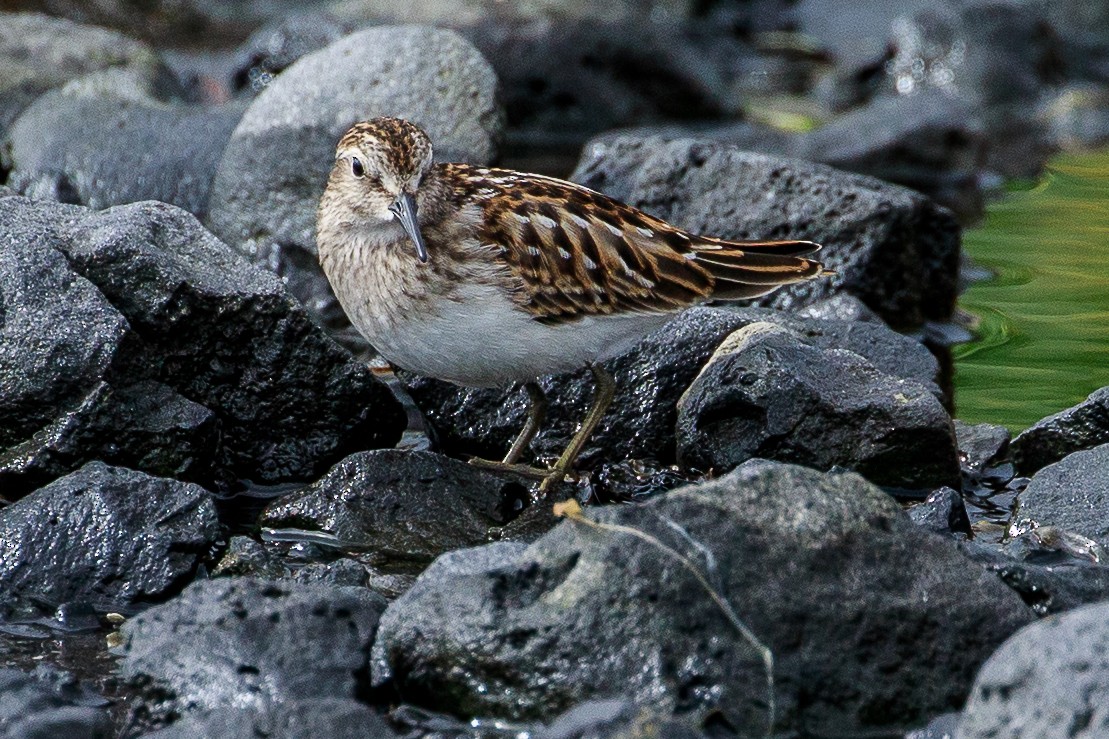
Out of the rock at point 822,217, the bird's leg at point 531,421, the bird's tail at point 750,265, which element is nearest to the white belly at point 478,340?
the bird's leg at point 531,421

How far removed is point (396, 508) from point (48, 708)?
2.17 meters

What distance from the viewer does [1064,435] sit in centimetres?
772

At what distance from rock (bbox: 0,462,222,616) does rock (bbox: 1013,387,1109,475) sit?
412cm

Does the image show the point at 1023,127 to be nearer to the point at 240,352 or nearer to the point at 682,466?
the point at 682,466

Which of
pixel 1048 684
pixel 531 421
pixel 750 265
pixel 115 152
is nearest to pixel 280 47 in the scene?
pixel 115 152

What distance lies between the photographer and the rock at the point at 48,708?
190 inches

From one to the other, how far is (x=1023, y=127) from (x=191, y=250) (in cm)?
1108

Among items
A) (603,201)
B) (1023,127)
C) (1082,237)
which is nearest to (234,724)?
(603,201)

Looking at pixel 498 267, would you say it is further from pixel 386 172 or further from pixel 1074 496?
pixel 1074 496

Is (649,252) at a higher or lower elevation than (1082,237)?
higher

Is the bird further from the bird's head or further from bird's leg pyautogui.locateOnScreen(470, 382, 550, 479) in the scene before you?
bird's leg pyautogui.locateOnScreen(470, 382, 550, 479)

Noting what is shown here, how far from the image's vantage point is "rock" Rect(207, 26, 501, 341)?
420 inches

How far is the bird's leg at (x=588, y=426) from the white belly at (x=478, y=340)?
42 cm

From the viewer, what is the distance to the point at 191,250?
748 centimetres
